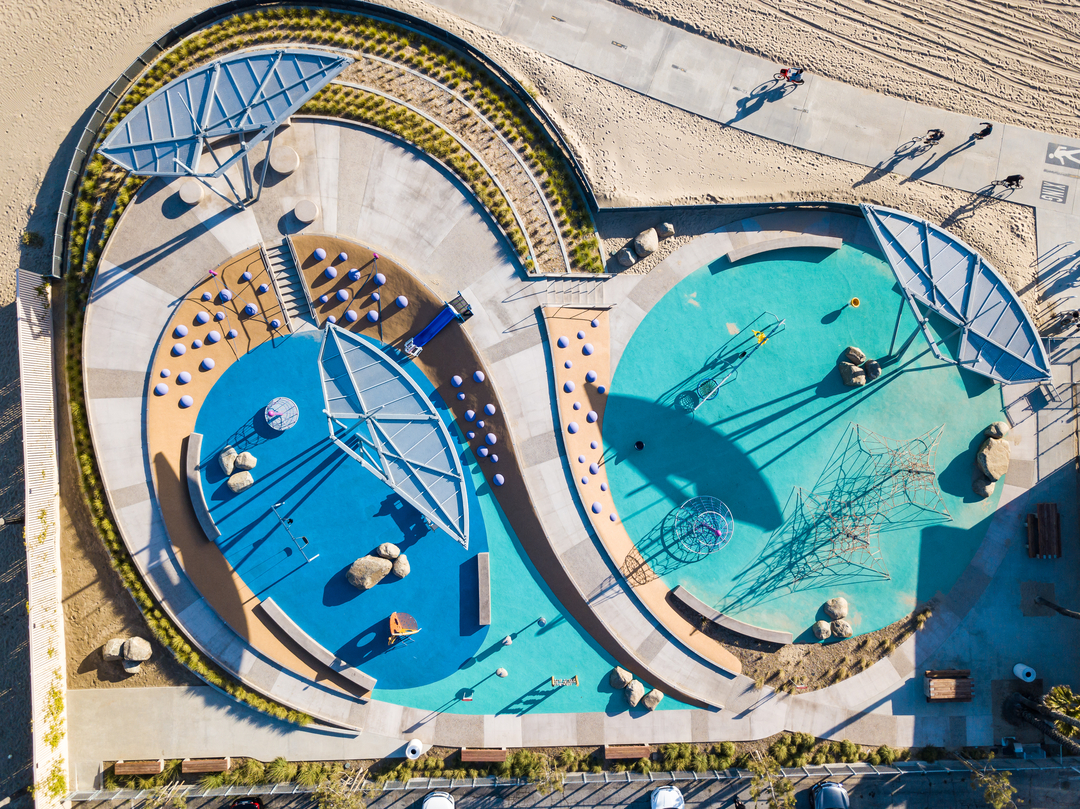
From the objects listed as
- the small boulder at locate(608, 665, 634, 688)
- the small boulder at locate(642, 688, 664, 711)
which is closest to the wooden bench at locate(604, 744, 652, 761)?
the small boulder at locate(642, 688, 664, 711)

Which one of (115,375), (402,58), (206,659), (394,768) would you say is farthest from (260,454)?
(402,58)

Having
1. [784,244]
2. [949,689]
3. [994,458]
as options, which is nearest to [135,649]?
[784,244]

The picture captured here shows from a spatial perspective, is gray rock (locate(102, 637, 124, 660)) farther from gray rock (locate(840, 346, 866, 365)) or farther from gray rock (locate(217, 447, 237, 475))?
gray rock (locate(840, 346, 866, 365))

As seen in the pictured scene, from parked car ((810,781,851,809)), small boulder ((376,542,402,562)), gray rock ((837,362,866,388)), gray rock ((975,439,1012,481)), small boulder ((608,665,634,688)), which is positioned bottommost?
parked car ((810,781,851,809))

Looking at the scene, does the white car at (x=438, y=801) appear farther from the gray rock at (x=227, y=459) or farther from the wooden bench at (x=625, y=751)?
the gray rock at (x=227, y=459)

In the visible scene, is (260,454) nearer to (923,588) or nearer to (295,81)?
(295,81)

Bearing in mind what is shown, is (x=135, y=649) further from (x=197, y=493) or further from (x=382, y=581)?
(x=382, y=581)
